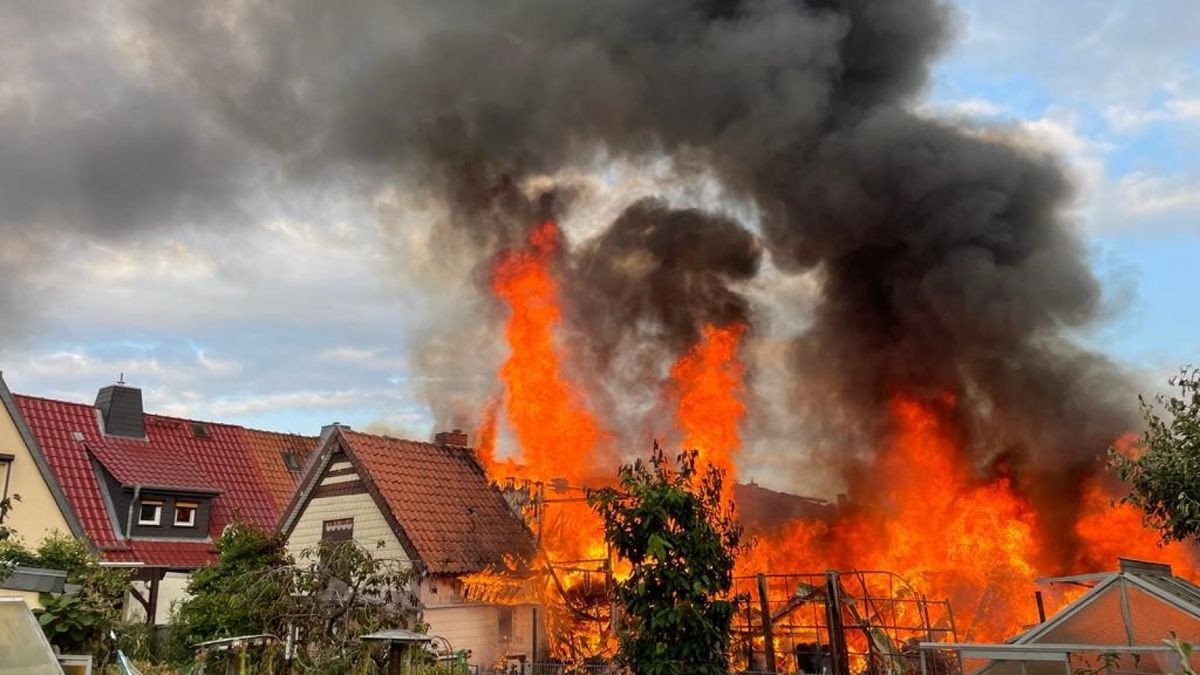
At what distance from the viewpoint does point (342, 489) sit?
23875 mm

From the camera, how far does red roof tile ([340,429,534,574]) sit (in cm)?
2208

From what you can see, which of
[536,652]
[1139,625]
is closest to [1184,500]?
[1139,625]

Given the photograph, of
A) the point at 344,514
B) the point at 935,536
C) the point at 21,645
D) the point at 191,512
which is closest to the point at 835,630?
the point at 935,536

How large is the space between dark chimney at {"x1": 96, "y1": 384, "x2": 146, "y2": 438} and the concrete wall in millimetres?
4269

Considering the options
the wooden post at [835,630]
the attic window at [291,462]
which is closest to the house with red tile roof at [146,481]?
the attic window at [291,462]

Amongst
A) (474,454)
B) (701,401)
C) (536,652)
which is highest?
(701,401)

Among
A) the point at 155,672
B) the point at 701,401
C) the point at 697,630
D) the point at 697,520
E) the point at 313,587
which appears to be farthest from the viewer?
the point at 701,401

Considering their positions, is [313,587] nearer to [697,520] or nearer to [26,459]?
[697,520]

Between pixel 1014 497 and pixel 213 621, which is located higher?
pixel 1014 497

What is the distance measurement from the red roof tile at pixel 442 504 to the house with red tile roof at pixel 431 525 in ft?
0.12

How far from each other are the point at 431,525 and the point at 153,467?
1199cm

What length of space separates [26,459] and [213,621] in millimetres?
10762

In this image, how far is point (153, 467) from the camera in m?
27.7

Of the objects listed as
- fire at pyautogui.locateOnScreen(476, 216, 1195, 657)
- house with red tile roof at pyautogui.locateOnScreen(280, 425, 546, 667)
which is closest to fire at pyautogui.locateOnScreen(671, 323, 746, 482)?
fire at pyautogui.locateOnScreen(476, 216, 1195, 657)
